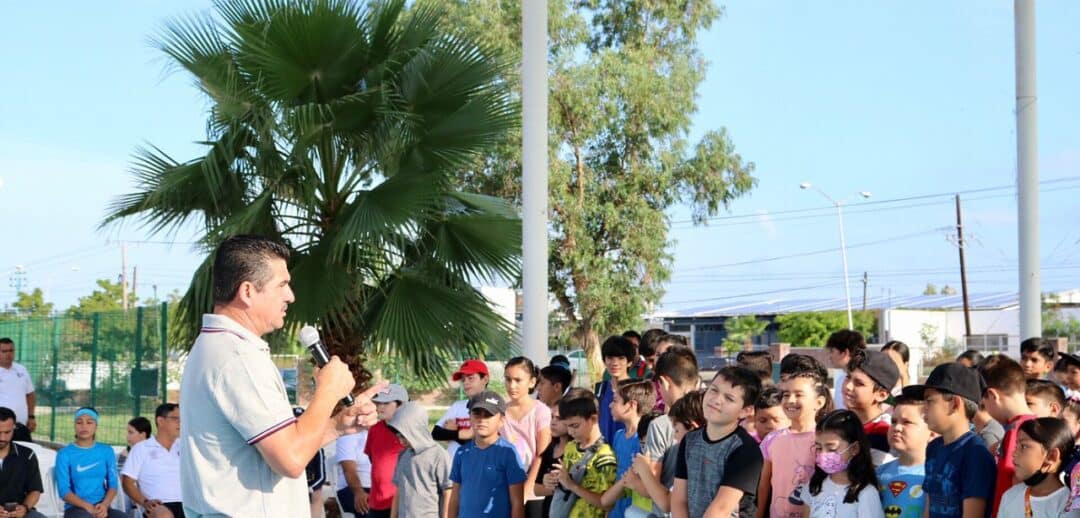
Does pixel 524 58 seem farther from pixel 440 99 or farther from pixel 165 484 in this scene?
pixel 165 484

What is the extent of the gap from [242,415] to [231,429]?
0.09 meters

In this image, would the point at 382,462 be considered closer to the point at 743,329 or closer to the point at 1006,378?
the point at 1006,378

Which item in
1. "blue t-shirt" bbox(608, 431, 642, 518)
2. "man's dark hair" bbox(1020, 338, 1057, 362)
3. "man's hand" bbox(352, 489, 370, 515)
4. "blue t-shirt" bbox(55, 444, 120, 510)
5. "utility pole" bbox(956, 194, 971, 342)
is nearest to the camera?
"blue t-shirt" bbox(608, 431, 642, 518)

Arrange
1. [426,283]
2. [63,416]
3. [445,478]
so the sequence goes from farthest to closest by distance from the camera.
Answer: [63,416] < [426,283] < [445,478]

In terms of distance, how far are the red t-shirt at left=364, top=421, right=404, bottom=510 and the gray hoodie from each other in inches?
16.5

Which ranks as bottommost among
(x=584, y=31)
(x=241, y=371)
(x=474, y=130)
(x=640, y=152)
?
(x=241, y=371)

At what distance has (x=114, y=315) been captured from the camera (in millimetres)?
14375

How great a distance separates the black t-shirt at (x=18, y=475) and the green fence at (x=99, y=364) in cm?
263

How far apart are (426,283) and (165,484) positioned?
2.55 meters

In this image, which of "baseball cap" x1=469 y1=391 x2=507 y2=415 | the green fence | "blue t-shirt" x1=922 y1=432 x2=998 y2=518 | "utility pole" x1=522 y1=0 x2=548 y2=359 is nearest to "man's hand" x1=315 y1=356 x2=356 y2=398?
"blue t-shirt" x1=922 y1=432 x2=998 y2=518

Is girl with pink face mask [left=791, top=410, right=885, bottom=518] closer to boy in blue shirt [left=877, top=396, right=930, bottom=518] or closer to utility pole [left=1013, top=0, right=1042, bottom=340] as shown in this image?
boy in blue shirt [left=877, top=396, right=930, bottom=518]

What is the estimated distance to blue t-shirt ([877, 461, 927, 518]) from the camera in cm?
491

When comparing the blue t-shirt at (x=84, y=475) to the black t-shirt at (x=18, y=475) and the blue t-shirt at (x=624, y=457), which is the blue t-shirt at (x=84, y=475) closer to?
the black t-shirt at (x=18, y=475)

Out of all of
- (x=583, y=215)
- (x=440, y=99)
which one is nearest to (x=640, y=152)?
(x=583, y=215)
